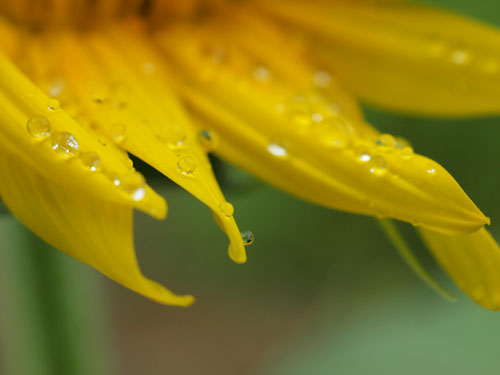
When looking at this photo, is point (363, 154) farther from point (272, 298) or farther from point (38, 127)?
point (272, 298)

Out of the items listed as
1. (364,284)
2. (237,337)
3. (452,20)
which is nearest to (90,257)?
(452,20)

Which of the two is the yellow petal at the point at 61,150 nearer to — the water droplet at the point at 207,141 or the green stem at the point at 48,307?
the water droplet at the point at 207,141

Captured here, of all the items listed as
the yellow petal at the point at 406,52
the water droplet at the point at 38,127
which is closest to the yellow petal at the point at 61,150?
the water droplet at the point at 38,127

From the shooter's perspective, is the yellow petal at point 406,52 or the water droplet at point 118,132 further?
the yellow petal at point 406,52

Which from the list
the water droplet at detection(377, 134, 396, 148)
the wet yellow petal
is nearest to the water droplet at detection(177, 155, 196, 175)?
the wet yellow petal

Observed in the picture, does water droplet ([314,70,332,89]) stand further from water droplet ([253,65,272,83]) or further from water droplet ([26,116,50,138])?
water droplet ([26,116,50,138])

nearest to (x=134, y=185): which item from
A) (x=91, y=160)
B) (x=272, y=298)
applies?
(x=91, y=160)
